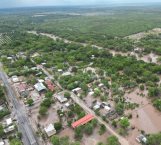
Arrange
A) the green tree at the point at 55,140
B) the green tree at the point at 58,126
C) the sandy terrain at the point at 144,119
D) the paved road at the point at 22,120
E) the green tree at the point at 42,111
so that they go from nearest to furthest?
the green tree at the point at 55,140, the paved road at the point at 22,120, the sandy terrain at the point at 144,119, the green tree at the point at 58,126, the green tree at the point at 42,111

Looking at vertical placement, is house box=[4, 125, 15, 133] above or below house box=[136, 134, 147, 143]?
below

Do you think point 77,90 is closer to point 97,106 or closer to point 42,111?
point 97,106

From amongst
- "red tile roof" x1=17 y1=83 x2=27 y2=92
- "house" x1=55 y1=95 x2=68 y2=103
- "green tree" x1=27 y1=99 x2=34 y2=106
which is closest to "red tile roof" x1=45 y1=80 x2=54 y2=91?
"house" x1=55 y1=95 x2=68 y2=103

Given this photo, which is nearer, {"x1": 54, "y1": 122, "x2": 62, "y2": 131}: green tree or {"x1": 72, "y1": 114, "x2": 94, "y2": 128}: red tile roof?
{"x1": 54, "y1": 122, "x2": 62, "y2": 131}: green tree

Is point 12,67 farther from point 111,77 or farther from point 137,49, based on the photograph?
point 137,49

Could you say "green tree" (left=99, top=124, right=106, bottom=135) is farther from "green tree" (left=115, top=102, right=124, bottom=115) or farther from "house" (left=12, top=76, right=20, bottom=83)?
"house" (left=12, top=76, right=20, bottom=83)

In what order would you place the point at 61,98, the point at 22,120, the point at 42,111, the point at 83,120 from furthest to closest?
the point at 61,98
the point at 42,111
the point at 22,120
the point at 83,120

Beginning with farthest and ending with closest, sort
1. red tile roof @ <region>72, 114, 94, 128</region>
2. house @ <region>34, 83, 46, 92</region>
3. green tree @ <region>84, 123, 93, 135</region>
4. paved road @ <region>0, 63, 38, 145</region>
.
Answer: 1. house @ <region>34, 83, 46, 92</region>
2. red tile roof @ <region>72, 114, 94, 128</region>
3. green tree @ <region>84, 123, 93, 135</region>
4. paved road @ <region>0, 63, 38, 145</region>

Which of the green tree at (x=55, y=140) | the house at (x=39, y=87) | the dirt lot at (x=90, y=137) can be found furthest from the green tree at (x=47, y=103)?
the green tree at (x=55, y=140)

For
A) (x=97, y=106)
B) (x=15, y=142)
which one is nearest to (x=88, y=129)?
(x=97, y=106)

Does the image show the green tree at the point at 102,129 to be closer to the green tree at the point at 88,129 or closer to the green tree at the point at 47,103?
the green tree at the point at 88,129

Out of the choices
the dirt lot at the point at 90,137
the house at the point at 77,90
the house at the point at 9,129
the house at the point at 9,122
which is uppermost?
the house at the point at 77,90
